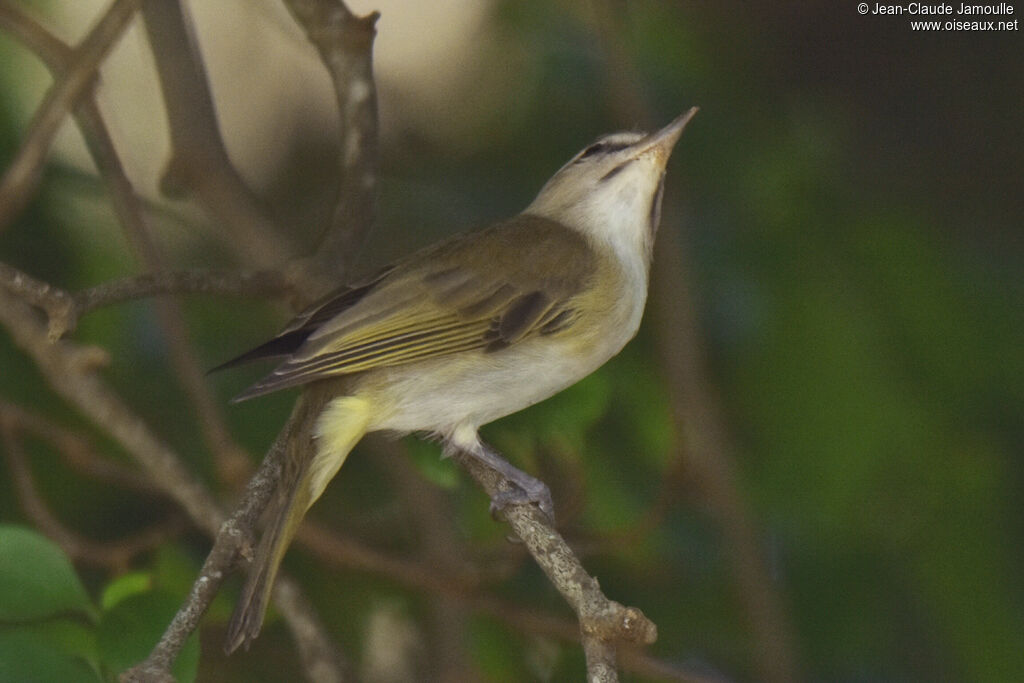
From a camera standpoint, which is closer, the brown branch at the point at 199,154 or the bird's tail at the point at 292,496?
the bird's tail at the point at 292,496

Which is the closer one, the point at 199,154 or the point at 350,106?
the point at 350,106

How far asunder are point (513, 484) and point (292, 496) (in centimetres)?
56

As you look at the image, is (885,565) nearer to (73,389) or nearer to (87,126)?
(73,389)

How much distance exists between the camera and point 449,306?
3.02 m

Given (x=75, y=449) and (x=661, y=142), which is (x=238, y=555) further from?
(x=661, y=142)

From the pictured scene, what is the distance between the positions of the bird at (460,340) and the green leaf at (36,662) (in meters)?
0.57

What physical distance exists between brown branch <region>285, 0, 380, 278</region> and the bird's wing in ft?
0.52

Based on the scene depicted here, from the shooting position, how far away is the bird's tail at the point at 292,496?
8.10ft

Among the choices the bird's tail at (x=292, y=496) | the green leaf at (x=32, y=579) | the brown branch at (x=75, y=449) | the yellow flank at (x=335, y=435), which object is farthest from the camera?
the brown branch at (x=75, y=449)

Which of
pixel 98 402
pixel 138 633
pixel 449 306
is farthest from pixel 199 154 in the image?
pixel 138 633

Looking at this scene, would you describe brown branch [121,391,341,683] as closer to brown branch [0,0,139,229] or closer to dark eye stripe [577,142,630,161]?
brown branch [0,0,139,229]

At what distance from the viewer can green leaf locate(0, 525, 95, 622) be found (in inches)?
86.4

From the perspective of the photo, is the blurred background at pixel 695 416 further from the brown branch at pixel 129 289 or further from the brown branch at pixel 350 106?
the brown branch at pixel 129 289

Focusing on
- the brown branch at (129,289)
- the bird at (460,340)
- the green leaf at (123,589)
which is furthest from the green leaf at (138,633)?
the brown branch at (129,289)
